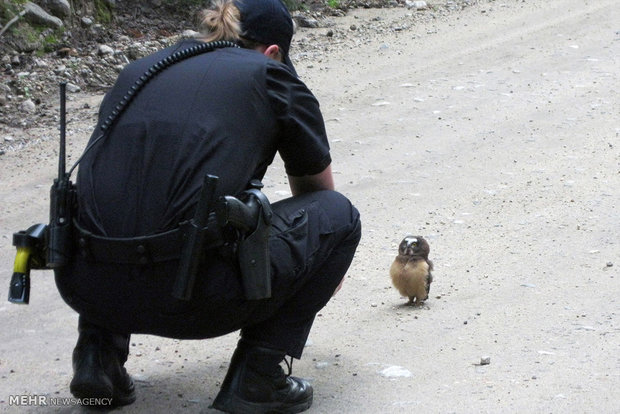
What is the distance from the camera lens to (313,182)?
148 inches

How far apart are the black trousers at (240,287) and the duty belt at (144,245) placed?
37 mm

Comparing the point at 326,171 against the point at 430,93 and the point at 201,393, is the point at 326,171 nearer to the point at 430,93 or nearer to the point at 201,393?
the point at 201,393

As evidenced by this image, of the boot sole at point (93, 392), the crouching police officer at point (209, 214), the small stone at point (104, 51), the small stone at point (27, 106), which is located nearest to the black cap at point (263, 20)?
the crouching police officer at point (209, 214)

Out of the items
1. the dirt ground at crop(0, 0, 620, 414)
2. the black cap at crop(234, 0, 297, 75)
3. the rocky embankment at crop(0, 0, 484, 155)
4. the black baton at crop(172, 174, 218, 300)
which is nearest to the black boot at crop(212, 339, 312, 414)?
the dirt ground at crop(0, 0, 620, 414)

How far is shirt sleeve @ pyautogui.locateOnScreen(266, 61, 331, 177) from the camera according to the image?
342cm

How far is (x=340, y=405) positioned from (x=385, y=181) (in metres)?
3.15

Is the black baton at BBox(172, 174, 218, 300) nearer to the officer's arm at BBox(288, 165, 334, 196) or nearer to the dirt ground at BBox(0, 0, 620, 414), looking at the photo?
the officer's arm at BBox(288, 165, 334, 196)

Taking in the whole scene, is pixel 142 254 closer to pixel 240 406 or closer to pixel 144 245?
pixel 144 245

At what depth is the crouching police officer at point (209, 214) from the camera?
327 centimetres

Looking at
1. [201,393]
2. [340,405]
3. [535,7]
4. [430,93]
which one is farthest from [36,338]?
[535,7]

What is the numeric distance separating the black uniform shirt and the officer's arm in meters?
0.29

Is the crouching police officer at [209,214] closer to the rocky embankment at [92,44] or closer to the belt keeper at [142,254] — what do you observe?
the belt keeper at [142,254]

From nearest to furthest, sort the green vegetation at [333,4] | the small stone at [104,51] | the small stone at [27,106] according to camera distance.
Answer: the small stone at [27,106] < the small stone at [104,51] < the green vegetation at [333,4]

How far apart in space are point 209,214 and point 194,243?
0.11 m
